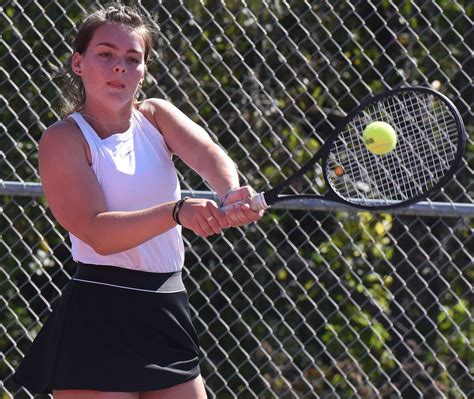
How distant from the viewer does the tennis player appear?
102 inches

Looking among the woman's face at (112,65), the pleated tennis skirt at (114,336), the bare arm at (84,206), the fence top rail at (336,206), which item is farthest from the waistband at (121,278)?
the fence top rail at (336,206)

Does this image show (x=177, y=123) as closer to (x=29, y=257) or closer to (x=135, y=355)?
(x=135, y=355)

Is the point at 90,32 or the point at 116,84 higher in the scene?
the point at 90,32

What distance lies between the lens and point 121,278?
2689 mm

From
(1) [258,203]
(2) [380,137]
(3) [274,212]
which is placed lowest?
(3) [274,212]

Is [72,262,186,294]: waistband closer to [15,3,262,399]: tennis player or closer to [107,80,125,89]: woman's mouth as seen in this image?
[15,3,262,399]: tennis player

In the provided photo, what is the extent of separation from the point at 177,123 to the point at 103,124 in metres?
0.20

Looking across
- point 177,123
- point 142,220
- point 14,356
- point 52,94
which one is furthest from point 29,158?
point 142,220

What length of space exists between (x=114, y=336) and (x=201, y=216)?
1.38 feet

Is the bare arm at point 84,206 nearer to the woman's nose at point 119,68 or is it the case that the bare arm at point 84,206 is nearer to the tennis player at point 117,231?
the tennis player at point 117,231

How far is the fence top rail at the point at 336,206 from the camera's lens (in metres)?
3.82

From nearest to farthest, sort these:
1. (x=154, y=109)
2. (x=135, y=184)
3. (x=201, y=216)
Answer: (x=201, y=216)
(x=135, y=184)
(x=154, y=109)

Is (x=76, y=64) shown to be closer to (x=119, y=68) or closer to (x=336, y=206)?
(x=119, y=68)

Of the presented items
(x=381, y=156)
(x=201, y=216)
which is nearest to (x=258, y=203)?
(x=201, y=216)
